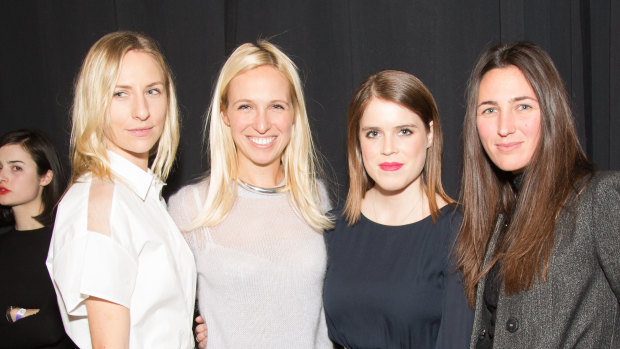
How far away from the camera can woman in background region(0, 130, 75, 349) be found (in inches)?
83.1

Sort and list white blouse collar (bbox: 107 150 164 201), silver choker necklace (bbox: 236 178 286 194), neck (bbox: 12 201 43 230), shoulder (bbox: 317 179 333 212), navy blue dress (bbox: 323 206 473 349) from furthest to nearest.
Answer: neck (bbox: 12 201 43 230) < shoulder (bbox: 317 179 333 212) < silver choker necklace (bbox: 236 178 286 194) < navy blue dress (bbox: 323 206 473 349) < white blouse collar (bbox: 107 150 164 201)

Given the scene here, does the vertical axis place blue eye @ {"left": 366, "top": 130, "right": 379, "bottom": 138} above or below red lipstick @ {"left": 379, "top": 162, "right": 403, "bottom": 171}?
above

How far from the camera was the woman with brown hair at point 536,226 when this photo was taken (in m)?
1.29

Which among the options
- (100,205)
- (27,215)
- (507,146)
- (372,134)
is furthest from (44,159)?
(507,146)

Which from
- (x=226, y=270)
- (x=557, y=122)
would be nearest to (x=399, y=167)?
(x=557, y=122)

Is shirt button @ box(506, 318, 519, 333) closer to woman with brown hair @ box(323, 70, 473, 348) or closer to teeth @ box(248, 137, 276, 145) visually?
woman with brown hair @ box(323, 70, 473, 348)

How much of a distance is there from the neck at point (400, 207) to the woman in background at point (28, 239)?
1.38m

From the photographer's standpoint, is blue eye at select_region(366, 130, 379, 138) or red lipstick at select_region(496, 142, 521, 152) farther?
blue eye at select_region(366, 130, 379, 138)

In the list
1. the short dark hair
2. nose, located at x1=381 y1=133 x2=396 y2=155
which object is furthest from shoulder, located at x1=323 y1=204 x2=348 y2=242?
the short dark hair

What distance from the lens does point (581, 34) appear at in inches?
81.0

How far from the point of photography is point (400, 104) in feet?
5.60

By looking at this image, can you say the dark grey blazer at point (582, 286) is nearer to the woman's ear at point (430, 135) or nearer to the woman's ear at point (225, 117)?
the woman's ear at point (430, 135)

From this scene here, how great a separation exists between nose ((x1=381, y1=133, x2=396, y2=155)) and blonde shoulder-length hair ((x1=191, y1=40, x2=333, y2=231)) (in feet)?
1.09

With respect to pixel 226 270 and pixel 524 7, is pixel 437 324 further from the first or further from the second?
pixel 524 7
